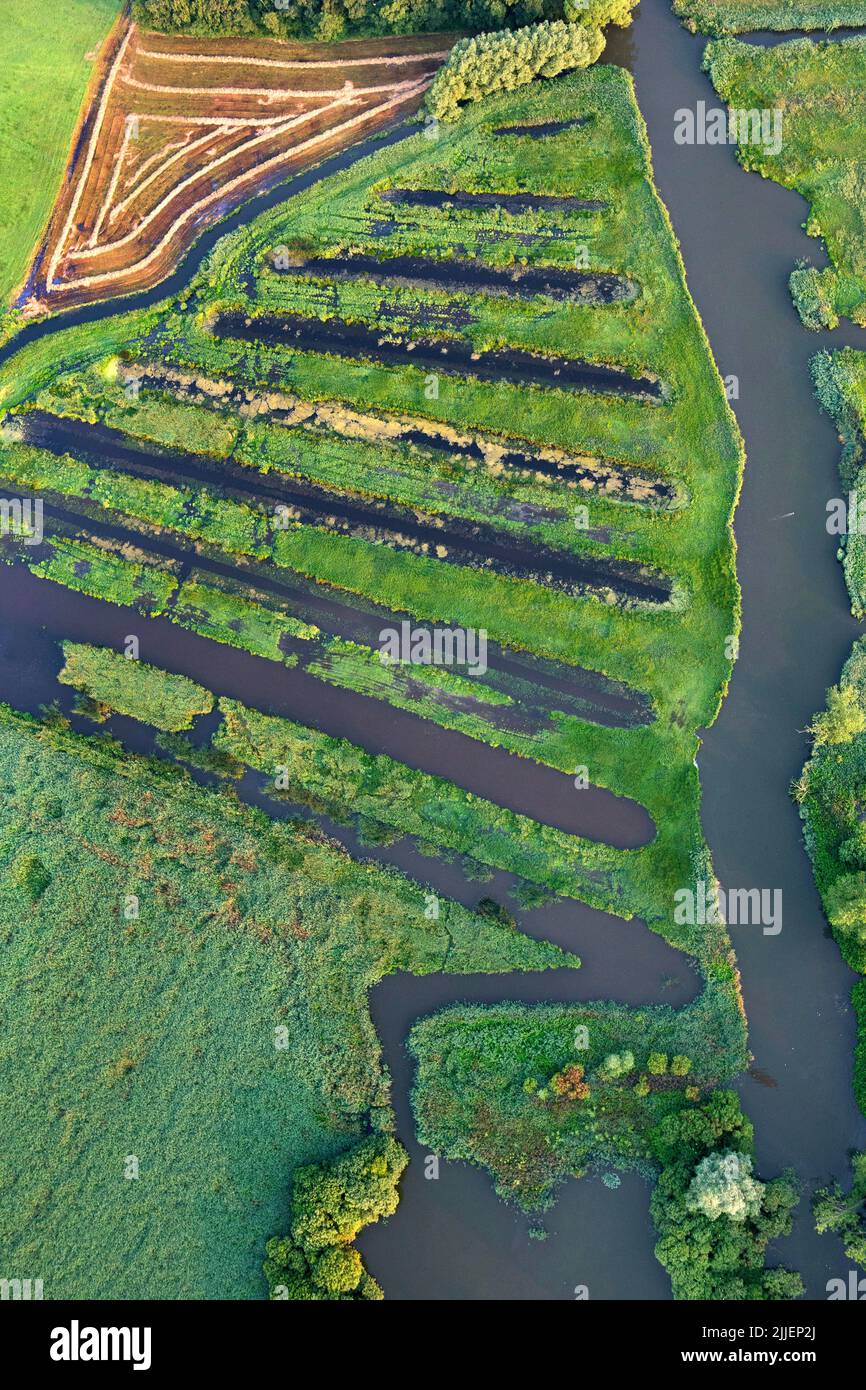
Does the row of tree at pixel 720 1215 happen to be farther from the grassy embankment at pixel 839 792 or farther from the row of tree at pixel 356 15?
the row of tree at pixel 356 15

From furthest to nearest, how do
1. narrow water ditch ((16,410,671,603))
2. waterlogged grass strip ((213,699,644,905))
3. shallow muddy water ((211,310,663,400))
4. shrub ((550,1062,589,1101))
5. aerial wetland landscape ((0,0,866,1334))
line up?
1. shallow muddy water ((211,310,663,400))
2. narrow water ditch ((16,410,671,603))
3. waterlogged grass strip ((213,699,644,905))
4. aerial wetland landscape ((0,0,866,1334))
5. shrub ((550,1062,589,1101))

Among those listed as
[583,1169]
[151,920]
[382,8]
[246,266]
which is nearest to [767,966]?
[583,1169]

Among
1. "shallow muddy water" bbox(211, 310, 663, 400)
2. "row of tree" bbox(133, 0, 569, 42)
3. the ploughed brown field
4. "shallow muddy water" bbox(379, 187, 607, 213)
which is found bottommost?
"shallow muddy water" bbox(211, 310, 663, 400)

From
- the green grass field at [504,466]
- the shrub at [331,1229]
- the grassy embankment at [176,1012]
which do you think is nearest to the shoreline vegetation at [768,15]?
the green grass field at [504,466]

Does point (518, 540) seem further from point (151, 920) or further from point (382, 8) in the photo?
point (382, 8)

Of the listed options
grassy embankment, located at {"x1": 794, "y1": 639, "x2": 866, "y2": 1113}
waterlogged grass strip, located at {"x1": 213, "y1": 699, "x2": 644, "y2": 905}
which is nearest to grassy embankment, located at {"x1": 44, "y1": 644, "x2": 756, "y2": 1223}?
waterlogged grass strip, located at {"x1": 213, "y1": 699, "x2": 644, "y2": 905}

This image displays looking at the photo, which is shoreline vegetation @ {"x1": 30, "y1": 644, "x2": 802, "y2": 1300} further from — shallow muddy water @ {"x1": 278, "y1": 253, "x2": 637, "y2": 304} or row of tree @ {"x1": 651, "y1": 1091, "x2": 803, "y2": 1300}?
shallow muddy water @ {"x1": 278, "y1": 253, "x2": 637, "y2": 304}
